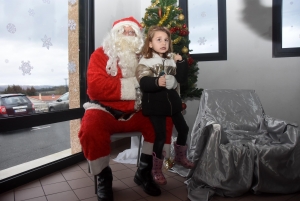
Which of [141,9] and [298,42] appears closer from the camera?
[298,42]

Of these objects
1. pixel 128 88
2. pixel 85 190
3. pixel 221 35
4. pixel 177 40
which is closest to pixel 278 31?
pixel 221 35

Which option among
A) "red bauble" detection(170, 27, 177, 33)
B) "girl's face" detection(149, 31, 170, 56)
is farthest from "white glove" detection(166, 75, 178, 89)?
"red bauble" detection(170, 27, 177, 33)

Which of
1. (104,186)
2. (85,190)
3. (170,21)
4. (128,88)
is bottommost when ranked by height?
(85,190)

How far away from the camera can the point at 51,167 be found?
219 cm

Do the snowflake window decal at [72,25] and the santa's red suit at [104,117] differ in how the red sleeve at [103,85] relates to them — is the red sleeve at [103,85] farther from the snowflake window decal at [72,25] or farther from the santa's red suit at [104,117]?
the snowflake window decal at [72,25]

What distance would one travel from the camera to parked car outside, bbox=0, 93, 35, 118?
70.1 inches

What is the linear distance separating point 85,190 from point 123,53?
1.10m

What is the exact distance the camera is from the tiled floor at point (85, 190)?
1710mm

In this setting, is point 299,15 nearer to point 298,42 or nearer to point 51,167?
point 298,42

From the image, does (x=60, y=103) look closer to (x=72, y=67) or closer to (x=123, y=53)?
(x=72, y=67)

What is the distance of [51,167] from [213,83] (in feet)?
6.93

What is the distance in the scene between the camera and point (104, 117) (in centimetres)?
169

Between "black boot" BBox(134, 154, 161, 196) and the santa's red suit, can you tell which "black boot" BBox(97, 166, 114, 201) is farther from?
"black boot" BBox(134, 154, 161, 196)

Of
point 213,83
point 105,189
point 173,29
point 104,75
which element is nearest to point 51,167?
point 105,189
